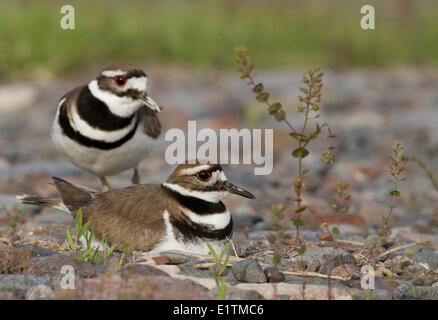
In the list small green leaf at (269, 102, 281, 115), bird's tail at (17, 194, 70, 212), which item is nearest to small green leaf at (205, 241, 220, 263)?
small green leaf at (269, 102, 281, 115)

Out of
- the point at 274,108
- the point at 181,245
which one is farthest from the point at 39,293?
the point at 274,108

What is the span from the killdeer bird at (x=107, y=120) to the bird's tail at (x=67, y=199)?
19.7 inches

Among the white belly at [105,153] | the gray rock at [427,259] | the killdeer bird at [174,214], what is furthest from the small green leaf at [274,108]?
the white belly at [105,153]

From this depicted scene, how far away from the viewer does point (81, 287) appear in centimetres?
337

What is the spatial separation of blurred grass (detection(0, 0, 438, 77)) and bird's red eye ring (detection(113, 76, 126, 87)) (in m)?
7.48

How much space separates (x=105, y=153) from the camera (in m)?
5.48

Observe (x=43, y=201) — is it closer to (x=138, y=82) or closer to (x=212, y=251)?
(x=138, y=82)

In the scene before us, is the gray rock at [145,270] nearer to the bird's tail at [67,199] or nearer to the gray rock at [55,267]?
the gray rock at [55,267]

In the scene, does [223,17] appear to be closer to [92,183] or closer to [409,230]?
[92,183]

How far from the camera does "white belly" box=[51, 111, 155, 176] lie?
216 inches

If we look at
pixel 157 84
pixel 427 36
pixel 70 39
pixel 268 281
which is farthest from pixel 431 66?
pixel 268 281

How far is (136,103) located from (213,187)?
1.38 metres

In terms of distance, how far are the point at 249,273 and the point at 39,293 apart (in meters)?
1.02

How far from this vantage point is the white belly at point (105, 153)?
549 cm
